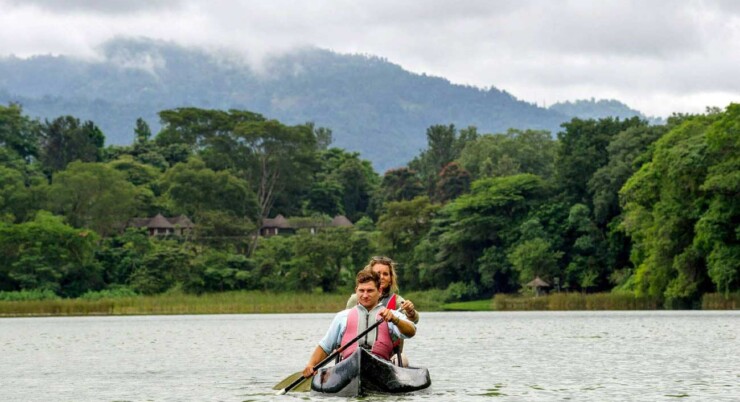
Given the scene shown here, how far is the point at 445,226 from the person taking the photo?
297 ft

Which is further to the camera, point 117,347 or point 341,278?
point 341,278

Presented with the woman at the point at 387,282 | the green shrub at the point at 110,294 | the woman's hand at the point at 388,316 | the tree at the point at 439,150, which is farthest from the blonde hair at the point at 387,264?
the tree at the point at 439,150

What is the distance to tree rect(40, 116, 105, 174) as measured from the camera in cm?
12475

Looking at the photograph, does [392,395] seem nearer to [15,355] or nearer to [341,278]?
[15,355]

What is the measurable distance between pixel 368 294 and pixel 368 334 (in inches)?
46.4

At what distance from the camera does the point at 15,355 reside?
3250 cm

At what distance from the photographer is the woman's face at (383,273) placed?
17.4 meters

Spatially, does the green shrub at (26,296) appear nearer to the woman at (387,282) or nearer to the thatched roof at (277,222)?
the thatched roof at (277,222)

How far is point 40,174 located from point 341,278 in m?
40.3

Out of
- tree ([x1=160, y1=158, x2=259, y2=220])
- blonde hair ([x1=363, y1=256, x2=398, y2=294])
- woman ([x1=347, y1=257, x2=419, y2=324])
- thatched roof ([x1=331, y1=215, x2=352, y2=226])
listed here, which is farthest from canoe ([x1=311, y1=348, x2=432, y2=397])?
thatched roof ([x1=331, y1=215, x2=352, y2=226])

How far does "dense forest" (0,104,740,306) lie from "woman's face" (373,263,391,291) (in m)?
45.0

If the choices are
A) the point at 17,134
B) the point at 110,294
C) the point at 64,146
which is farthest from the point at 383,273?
the point at 64,146

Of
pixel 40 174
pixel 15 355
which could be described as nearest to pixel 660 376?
pixel 15 355

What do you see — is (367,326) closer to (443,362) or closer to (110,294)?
(443,362)
